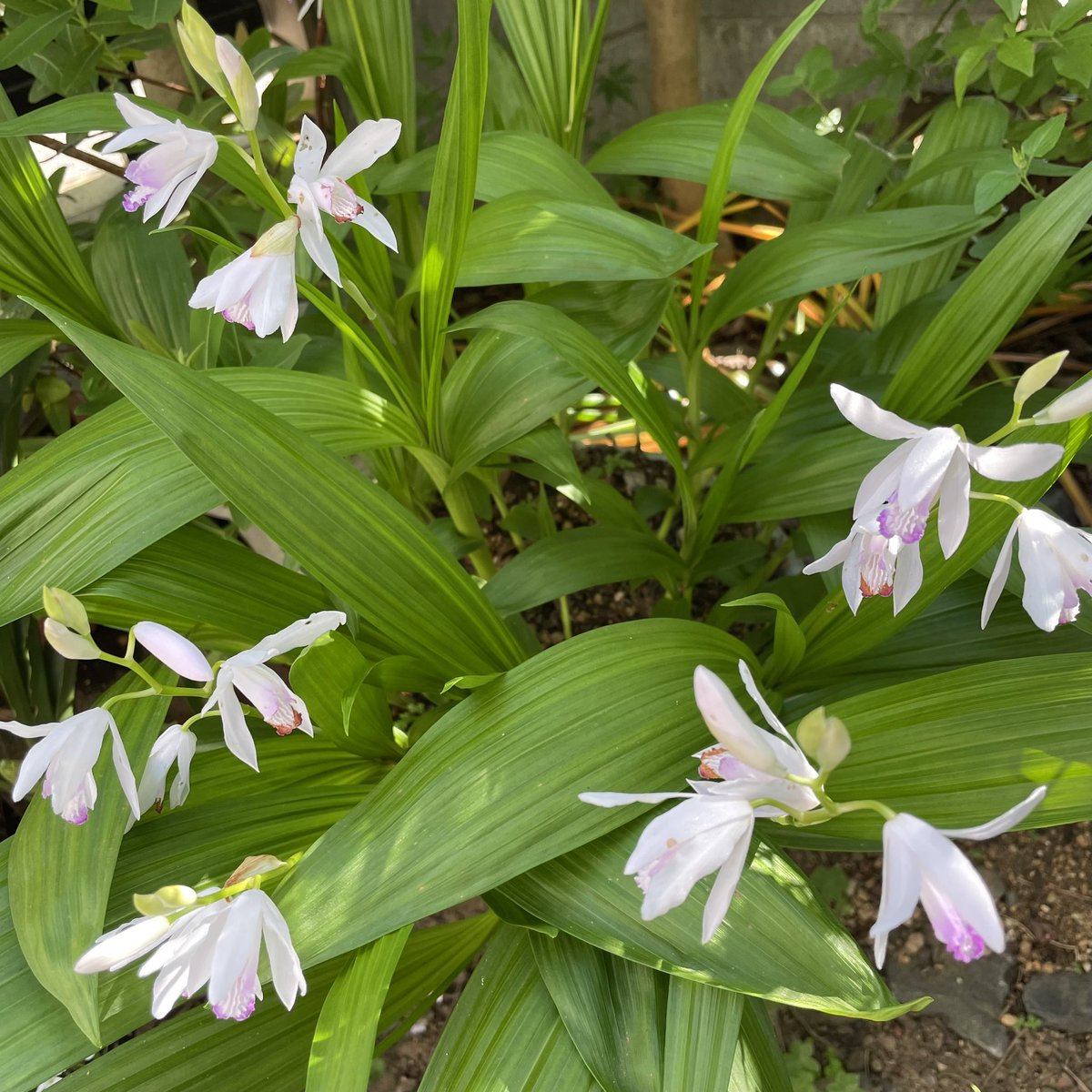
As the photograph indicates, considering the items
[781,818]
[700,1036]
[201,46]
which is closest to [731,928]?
[700,1036]

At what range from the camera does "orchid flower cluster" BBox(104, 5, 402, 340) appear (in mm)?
578

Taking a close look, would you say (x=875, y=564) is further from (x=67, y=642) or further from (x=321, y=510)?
(x=67, y=642)

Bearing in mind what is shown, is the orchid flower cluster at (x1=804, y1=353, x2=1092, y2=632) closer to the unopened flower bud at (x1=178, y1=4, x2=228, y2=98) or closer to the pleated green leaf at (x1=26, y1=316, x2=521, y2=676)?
the pleated green leaf at (x1=26, y1=316, x2=521, y2=676)

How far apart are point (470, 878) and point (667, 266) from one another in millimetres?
455

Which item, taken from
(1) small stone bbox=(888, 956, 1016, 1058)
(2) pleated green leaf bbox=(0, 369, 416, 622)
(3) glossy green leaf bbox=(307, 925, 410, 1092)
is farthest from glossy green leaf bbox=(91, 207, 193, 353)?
(1) small stone bbox=(888, 956, 1016, 1058)

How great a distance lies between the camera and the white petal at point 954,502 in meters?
0.49

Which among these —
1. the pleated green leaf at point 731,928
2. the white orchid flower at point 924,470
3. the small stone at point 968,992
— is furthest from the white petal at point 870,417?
the small stone at point 968,992

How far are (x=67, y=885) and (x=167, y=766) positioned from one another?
0.11 meters

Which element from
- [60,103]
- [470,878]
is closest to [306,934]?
[470,878]

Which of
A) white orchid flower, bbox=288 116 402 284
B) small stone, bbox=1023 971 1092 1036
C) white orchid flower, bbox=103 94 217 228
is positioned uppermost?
white orchid flower, bbox=103 94 217 228

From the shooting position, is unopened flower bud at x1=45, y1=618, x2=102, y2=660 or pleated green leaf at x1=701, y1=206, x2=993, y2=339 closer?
unopened flower bud at x1=45, y1=618, x2=102, y2=660

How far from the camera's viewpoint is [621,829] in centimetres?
64

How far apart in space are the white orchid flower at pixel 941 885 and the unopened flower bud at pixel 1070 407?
0.61 feet

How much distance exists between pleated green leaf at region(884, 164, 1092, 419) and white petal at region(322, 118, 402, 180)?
1.41 ft
